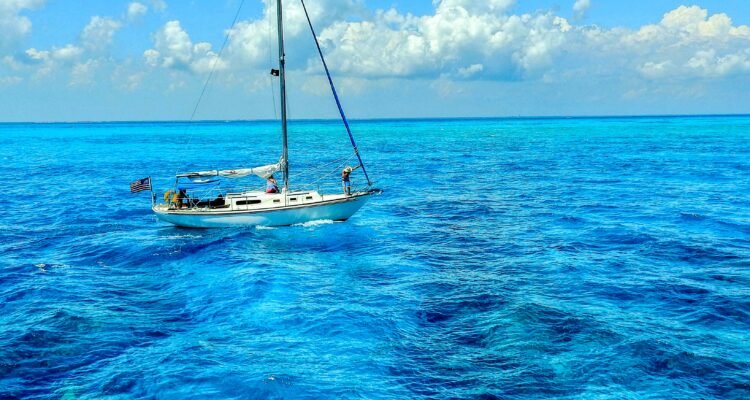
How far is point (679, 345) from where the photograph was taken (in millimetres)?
20688

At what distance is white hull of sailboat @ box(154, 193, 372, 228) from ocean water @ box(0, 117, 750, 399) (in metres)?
0.77

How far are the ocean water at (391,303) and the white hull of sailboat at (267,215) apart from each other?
0.77 metres

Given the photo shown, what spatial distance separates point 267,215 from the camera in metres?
38.2

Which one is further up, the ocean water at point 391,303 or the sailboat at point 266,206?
the sailboat at point 266,206

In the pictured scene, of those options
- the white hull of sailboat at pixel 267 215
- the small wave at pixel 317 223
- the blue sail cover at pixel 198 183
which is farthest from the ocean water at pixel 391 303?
the blue sail cover at pixel 198 183

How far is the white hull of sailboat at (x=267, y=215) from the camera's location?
3803 centimetres

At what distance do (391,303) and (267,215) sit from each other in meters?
15.6

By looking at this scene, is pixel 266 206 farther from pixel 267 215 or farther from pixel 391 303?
pixel 391 303

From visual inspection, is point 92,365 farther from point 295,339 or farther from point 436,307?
point 436,307

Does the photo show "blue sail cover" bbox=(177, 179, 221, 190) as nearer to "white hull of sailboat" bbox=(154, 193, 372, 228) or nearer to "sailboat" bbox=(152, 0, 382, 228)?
"sailboat" bbox=(152, 0, 382, 228)

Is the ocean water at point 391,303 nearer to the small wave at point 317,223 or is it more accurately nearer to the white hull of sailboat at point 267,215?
the small wave at point 317,223

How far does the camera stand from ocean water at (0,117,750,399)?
18484mm

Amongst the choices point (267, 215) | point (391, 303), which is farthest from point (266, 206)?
point (391, 303)

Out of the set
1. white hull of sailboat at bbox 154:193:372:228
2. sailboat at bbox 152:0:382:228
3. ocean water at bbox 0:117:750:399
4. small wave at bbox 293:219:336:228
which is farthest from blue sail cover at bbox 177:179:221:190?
small wave at bbox 293:219:336:228
